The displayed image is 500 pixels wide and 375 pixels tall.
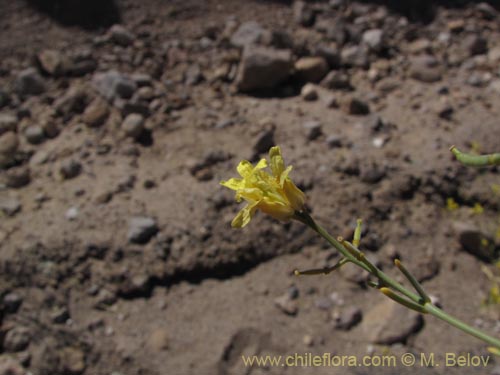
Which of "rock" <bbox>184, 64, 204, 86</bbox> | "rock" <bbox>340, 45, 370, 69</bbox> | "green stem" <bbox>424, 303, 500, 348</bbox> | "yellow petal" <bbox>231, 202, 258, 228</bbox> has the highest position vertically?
"yellow petal" <bbox>231, 202, 258, 228</bbox>

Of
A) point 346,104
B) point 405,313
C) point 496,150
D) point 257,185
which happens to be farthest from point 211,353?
point 496,150

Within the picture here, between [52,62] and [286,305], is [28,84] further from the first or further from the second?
[286,305]

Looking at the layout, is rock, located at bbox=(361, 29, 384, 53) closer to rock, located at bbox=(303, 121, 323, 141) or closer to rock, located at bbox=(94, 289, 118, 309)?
rock, located at bbox=(303, 121, 323, 141)

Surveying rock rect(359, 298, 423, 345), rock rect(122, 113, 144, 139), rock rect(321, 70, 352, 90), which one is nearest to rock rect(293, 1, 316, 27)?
rock rect(321, 70, 352, 90)

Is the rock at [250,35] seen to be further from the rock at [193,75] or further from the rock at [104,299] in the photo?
the rock at [104,299]

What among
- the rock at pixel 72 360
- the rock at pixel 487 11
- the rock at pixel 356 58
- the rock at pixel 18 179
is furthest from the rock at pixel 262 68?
the rock at pixel 72 360

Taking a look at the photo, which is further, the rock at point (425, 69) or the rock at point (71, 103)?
the rock at point (425, 69)

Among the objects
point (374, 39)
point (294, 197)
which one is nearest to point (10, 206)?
point (294, 197)

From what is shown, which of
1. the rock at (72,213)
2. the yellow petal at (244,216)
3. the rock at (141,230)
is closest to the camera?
the yellow petal at (244,216)
